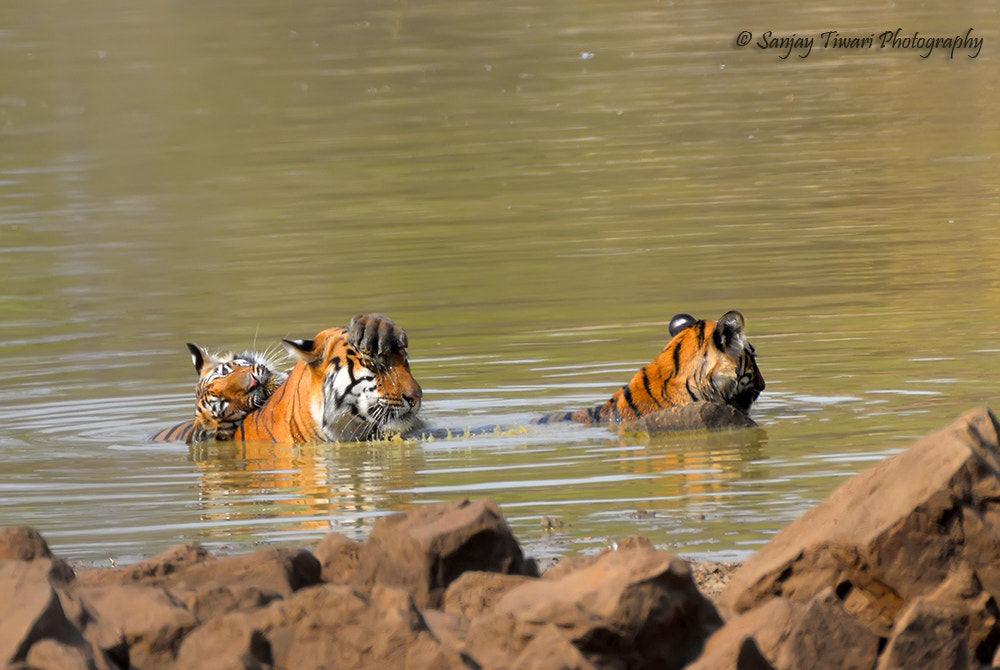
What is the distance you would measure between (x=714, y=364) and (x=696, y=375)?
0.31 ft

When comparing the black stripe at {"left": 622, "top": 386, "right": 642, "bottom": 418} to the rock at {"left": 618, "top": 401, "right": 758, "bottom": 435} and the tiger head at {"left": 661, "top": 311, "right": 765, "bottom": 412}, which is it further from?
the tiger head at {"left": 661, "top": 311, "right": 765, "bottom": 412}

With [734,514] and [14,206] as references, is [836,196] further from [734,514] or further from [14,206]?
[734,514]

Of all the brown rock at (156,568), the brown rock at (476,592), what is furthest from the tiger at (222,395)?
the brown rock at (476,592)

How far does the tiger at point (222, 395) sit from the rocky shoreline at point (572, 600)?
4.05m

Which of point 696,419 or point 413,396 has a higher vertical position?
point 413,396

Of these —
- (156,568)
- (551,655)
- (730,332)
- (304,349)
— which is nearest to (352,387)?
(304,349)

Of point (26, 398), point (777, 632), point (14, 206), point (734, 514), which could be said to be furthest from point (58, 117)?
point (777, 632)

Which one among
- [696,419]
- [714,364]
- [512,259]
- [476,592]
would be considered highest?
[512,259]

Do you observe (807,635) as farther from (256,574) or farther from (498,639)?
(256,574)

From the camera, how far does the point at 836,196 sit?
656 inches

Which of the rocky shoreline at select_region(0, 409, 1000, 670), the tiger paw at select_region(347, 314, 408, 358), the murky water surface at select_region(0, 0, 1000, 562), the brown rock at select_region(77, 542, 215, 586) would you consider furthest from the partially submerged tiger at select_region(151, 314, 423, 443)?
the rocky shoreline at select_region(0, 409, 1000, 670)

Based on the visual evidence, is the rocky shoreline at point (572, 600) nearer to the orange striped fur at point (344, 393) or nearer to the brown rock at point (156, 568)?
the brown rock at point (156, 568)

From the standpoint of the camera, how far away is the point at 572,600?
4.55 m

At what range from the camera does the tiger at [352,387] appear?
8867mm
